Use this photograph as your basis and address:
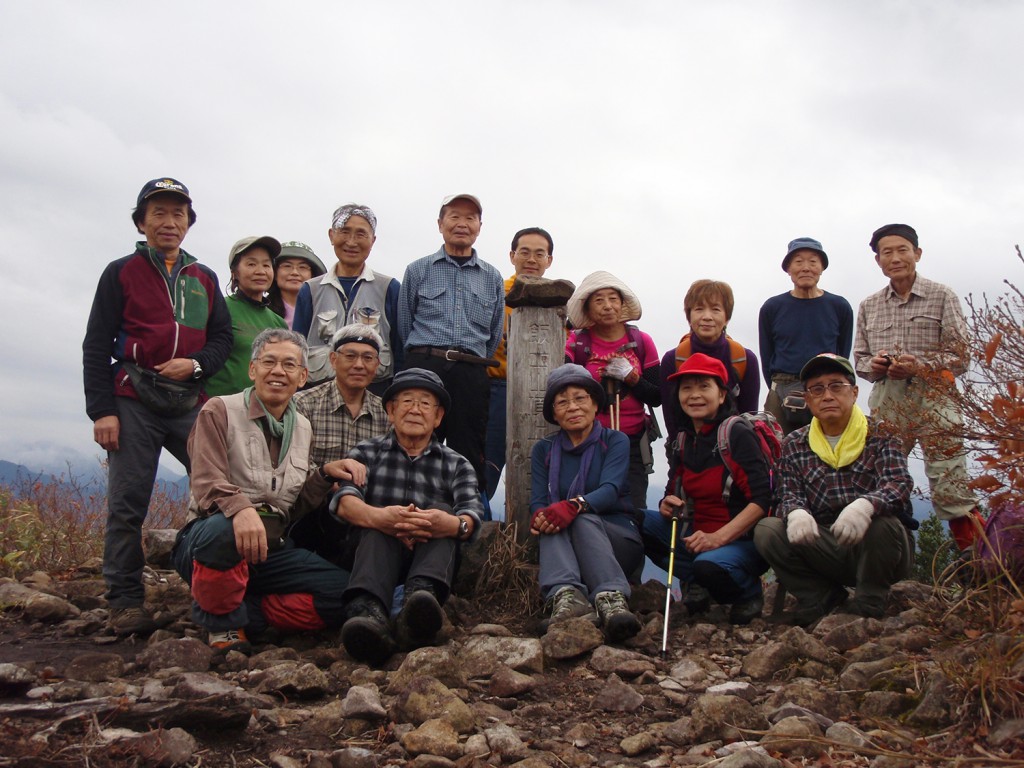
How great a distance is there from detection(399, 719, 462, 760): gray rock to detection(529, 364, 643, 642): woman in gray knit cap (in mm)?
1606

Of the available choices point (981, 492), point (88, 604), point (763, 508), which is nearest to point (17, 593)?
point (88, 604)

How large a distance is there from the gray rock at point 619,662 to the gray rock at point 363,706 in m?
1.16

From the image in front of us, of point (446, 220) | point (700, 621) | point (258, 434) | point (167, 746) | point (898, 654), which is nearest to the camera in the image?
point (167, 746)

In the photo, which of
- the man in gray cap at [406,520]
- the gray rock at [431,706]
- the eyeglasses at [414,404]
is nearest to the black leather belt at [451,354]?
the man in gray cap at [406,520]

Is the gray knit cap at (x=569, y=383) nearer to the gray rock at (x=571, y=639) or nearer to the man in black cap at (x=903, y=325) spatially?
the gray rock at (x=571, y=639)

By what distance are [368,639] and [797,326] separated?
13.9 feet

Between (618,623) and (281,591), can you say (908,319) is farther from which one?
(281,591)

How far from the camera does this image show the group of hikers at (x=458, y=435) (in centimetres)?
501

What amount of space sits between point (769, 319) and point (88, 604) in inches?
217

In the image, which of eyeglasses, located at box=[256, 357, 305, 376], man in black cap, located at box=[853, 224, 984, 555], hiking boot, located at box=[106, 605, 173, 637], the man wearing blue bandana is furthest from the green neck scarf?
man in black cap, located at box=[853, 224, 984, 555]

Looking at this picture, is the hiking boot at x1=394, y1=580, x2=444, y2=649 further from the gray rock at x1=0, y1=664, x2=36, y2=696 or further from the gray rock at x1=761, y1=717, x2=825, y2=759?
the gray rock at x1=761, y1=717, x2=825, y2=759

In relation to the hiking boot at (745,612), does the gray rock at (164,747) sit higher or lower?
lower

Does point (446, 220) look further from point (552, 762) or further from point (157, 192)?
point (552, 762)

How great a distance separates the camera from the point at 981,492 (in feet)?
10.8
